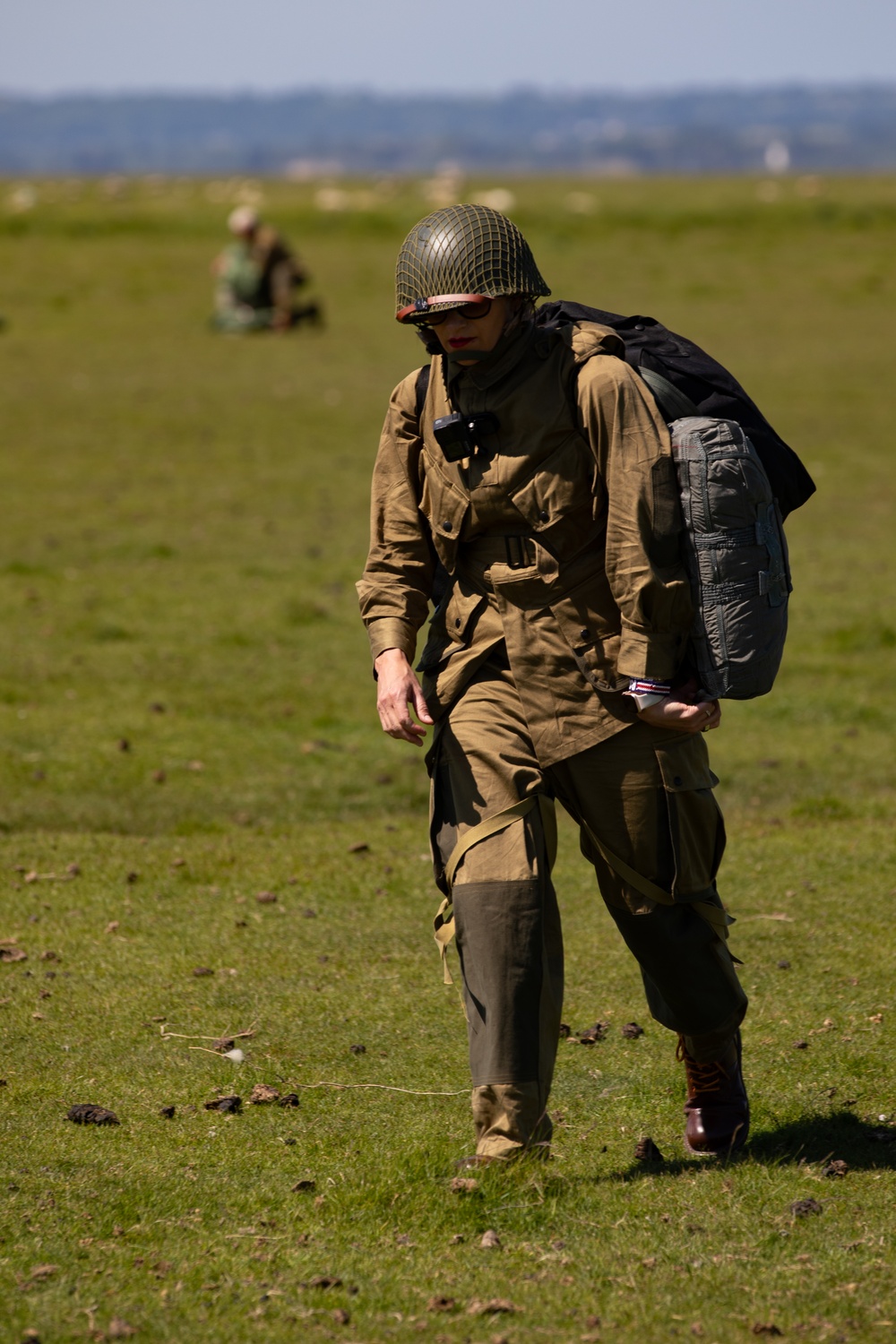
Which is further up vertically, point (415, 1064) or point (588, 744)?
point (588, 744)

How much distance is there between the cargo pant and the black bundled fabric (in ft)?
2.58

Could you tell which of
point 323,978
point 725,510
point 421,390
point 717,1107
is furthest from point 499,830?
point 323,978

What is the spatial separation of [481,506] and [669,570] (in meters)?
0.55

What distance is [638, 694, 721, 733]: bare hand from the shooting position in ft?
15.0

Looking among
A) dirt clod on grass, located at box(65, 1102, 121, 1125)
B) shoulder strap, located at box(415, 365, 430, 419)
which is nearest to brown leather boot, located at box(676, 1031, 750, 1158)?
dirt clod on grass, located at box(65, 1102, 121, 1125)

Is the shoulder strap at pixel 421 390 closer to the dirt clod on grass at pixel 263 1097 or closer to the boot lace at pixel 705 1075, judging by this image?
the boot lace at pixel 705 1075

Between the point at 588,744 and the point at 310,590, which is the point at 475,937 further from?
the point at 310,590

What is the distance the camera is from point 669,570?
4.57 meters

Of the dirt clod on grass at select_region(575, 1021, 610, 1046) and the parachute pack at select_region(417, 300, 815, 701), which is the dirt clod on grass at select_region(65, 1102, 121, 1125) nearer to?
the dirt clod on grass at select_region(575, 1021, 610, 1046)

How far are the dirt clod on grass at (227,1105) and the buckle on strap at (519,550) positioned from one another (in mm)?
2039

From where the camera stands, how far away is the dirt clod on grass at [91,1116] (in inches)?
207

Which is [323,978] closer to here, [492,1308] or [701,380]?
[492,1308]

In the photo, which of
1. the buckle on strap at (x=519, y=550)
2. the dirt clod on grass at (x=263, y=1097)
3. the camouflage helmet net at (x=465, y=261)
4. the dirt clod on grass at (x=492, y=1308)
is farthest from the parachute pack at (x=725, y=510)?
the dirt clod on grass at (x=263, y=1097)

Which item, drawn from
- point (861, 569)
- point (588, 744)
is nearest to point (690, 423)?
point (588, 744)
